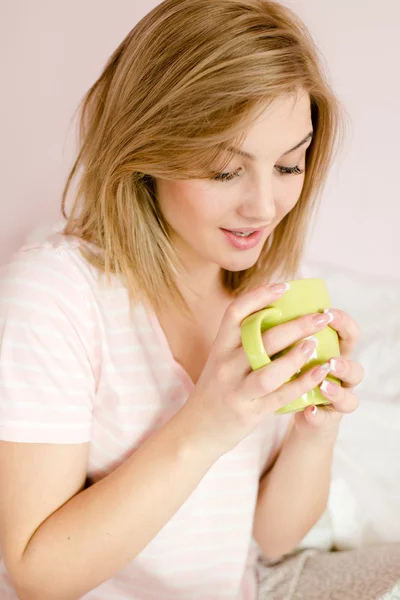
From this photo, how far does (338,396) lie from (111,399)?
0.30 meters

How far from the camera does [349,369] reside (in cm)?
91

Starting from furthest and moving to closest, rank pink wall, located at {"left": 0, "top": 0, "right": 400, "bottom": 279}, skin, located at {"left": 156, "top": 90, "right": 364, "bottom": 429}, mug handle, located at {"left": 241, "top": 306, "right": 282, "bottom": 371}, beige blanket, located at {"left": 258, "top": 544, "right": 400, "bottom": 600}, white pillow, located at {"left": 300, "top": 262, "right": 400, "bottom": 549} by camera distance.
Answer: pink wall, located at {"left": 0, "top": 0, "right": 400, "bottom": 279}, white pillow, located at {"left": 300, "top": 262, "right": 400, "bottom": 549}, beige blanket, located at {"left": 258, "top": 544, "right": 400, "bottom": 600}, skin, located at {"left": 156, "top": 90, "right": 364, "bottom": 429}, mug handle, located at {"left": 241, "top": 306, "right": 282, "bottom": 371}

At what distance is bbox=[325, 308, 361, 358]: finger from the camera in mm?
906

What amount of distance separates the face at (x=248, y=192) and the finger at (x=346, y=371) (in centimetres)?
20

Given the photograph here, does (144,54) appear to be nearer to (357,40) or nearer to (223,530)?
(223,530)

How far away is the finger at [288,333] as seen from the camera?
2.70 feet

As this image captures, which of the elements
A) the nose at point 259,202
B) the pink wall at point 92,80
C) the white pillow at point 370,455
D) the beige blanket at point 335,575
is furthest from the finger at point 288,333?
the pink wall at point 92,80

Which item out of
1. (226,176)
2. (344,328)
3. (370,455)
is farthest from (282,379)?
(370,455)

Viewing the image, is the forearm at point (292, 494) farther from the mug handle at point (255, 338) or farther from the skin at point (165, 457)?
the mug handle at point (255, 338)

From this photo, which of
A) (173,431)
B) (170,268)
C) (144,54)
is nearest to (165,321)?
(170,268)

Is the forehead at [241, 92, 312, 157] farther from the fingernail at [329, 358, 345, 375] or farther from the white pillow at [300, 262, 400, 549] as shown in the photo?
the white pillow at [300, 262, 400, 549]

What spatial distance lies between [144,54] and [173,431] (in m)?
0.46

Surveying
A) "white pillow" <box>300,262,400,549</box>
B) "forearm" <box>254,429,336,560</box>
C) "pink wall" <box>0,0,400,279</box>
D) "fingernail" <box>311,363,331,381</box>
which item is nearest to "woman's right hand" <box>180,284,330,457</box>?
"fingernail" <box>311,363,331,381</box>

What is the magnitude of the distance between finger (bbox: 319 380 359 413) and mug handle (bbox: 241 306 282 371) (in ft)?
0.35
